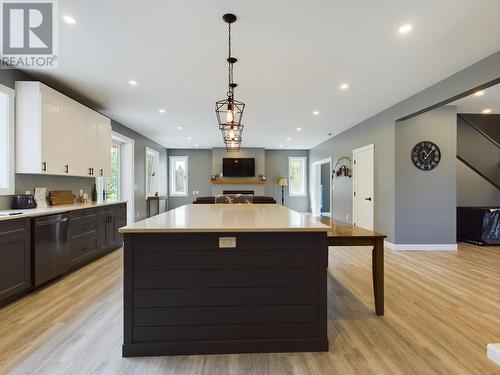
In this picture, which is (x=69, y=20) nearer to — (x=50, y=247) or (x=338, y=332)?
(x=50, y=247)

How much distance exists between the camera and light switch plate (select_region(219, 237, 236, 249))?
6.08 feet

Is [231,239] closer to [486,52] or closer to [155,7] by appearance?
[155,7]

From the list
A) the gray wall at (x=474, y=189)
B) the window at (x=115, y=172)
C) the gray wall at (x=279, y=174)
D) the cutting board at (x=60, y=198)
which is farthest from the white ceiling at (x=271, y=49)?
the gray wall at (x=279, y=174)

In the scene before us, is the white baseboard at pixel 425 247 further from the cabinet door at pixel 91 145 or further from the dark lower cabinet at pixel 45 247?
the cabinet door at pixel 91 145

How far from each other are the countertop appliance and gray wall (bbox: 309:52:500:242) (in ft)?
18.2

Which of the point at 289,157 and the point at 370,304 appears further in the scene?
the point at 289,157

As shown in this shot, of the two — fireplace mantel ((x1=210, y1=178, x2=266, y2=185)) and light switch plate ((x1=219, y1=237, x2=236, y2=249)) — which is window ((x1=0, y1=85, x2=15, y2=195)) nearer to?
light switch plate ((x1=219, y1=237, x2=236, y2=249))

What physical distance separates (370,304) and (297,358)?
1.21 metres

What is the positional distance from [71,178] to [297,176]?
8.10 meters

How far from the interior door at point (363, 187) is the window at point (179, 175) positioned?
6.46m

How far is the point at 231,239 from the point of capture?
186cm

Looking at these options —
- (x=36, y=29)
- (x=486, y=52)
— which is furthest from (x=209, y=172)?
(x=486, y=52)

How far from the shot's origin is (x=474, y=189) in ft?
19.8

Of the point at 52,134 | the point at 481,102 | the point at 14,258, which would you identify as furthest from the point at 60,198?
the point at 481,102
